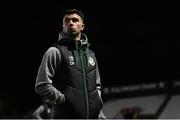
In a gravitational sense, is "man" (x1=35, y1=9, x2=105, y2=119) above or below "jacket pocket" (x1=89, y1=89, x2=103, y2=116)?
above

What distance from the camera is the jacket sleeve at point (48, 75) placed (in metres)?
2.21

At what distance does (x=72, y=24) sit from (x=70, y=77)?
0.37 m

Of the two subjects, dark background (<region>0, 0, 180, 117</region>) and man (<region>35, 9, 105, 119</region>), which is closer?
man (<region>35, 9, 105, 119</region>)

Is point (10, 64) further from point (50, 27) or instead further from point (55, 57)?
point (55, 57)

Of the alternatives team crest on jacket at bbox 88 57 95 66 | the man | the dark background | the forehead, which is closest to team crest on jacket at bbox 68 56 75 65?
the man

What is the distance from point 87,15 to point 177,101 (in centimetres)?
278

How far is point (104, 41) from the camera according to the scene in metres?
8.08

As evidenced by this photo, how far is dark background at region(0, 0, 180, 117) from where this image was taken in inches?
303

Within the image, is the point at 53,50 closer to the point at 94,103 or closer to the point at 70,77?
the point at 70,77

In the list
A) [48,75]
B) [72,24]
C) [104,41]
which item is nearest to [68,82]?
[48,75]

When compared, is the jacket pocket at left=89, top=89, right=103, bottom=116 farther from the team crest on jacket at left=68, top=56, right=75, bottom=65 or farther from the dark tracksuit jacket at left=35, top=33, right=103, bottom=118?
the team crest on jacket at left=68, top=56, right=75, bottom=65

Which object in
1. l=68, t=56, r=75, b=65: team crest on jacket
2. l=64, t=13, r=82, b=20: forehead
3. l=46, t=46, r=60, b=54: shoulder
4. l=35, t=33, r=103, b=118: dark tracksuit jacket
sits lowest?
l=35, t=33, r=103, b=118: dark tracksuit jacket

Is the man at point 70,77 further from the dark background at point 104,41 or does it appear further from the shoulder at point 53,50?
the dark background at point 104,41

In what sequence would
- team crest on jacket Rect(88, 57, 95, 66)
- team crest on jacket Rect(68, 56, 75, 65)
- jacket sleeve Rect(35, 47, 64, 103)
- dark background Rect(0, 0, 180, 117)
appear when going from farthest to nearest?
dark background Rect(0, 0, 180, 117) → team crest on jacket Rect(88, 57, 95, 66) → team crest on jacket Rect(68, 56, 75, 65) → jacket sleeve Rect(35, 47, 64, 103)
